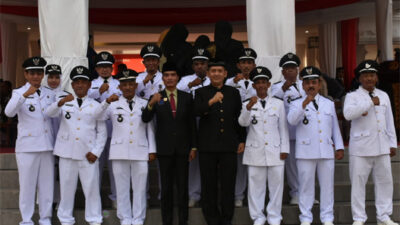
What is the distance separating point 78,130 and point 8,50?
10058mm

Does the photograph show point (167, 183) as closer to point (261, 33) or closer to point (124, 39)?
point (261, 33)

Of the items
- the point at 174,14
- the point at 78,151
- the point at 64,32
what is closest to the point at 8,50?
the point at 174,14

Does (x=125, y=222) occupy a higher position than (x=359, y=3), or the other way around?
(x=359, y=3)

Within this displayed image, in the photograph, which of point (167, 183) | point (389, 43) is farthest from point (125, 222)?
point (389, 43)

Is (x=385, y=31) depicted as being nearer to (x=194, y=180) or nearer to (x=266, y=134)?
(x=266, y=134)

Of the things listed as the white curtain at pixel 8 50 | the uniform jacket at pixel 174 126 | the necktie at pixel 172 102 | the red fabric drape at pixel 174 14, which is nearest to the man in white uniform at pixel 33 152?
the uniform jacket at pixel 174 126

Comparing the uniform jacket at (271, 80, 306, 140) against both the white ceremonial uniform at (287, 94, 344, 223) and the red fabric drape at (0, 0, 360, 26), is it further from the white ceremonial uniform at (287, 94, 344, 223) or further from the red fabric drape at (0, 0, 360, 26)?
the red fabric drape at (0, 0, 360, 26)

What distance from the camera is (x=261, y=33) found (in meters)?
6.98

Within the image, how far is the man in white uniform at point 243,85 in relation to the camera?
622 centimetres

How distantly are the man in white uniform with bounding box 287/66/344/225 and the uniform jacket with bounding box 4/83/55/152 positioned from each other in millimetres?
2859

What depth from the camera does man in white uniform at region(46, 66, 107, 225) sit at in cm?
582

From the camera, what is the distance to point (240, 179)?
6.26 metres

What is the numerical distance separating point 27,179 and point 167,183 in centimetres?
162

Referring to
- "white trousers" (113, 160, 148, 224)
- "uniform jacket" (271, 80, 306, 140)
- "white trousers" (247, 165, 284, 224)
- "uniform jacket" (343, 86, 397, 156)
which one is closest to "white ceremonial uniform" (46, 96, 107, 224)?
"white trousers" (113, 160, 148, 224)
